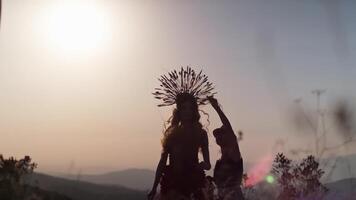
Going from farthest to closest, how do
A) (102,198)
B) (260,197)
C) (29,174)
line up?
(102,198) < (29,174) < (260,197)

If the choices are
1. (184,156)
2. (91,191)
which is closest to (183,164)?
(184,156)

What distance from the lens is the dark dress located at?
10.1 meters

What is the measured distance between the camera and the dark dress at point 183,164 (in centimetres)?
1006

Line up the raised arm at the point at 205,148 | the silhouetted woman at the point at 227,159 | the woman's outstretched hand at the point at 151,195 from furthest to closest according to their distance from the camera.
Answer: the raised arm at the point at 205,148 → the woman's outstretched hand at the point at 151,195 → the silhouetted woman at the point at 227,159

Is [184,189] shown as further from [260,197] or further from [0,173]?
[0,173]

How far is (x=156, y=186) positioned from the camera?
33.1 feet

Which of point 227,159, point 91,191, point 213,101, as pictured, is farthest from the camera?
point 91,191

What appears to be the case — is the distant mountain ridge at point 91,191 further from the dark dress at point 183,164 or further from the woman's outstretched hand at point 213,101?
the woman's outstretched hand at point 213,101

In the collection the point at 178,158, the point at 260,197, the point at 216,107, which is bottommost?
the point at 260,197

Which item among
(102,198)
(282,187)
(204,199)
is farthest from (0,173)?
(102,198)

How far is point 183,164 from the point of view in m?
10.1

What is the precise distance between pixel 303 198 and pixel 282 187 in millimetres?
461

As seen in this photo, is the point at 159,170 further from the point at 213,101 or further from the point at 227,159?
the point at 213,101

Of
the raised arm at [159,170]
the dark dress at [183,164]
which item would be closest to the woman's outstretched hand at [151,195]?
the raised arm at [159,170]
